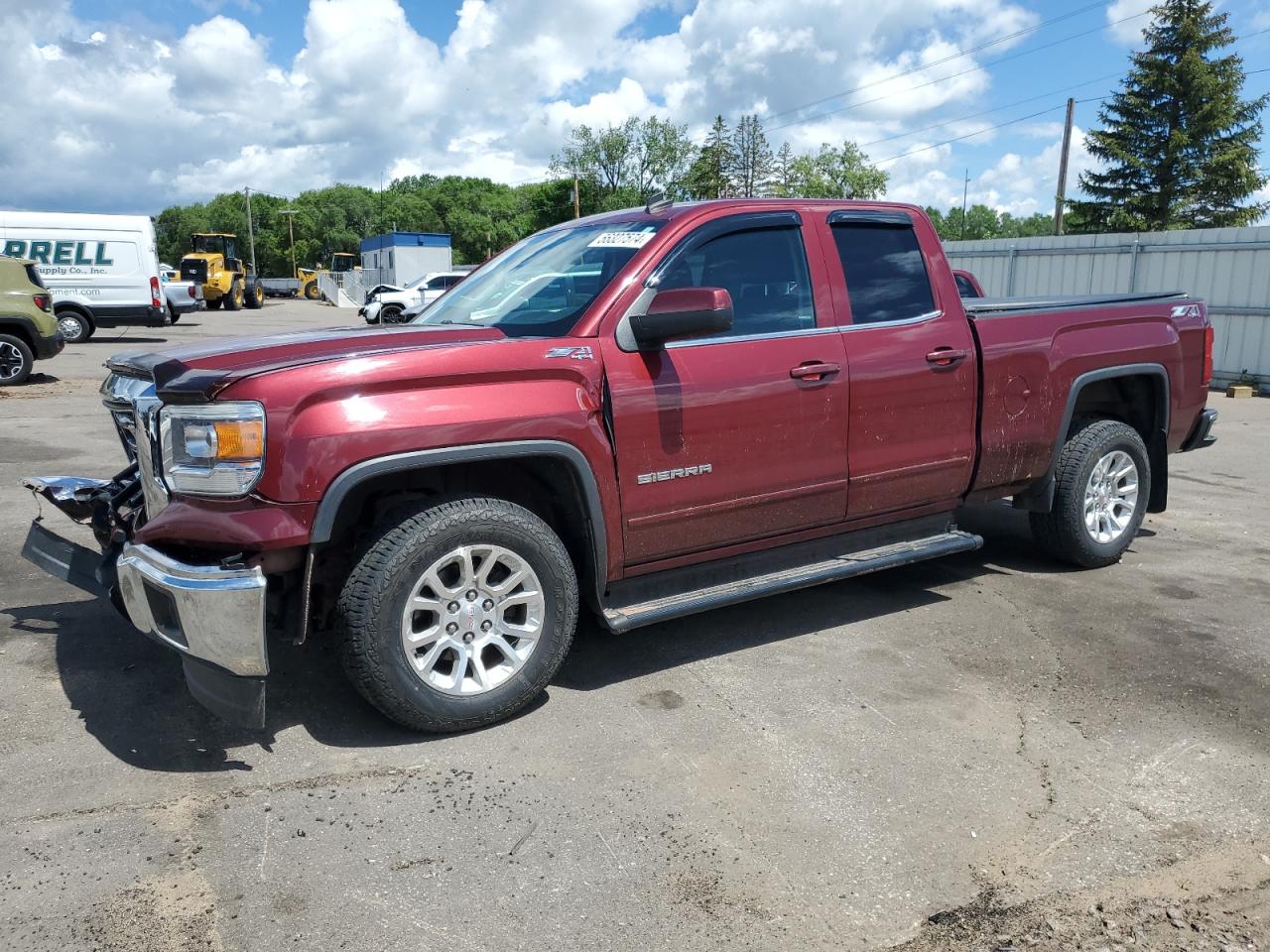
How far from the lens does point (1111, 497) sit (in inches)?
224

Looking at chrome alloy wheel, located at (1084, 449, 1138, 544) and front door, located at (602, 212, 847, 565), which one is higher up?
front door, located at (602, 212, 847, 565)

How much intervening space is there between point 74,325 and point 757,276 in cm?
2046

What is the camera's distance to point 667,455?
12.8 ft

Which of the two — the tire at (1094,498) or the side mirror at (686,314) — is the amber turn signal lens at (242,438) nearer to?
the side mirror at (686,314)

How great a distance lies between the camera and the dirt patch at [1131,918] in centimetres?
254

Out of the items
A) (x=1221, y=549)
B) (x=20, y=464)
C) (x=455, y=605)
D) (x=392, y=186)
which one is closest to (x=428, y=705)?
(x=455, y=605)

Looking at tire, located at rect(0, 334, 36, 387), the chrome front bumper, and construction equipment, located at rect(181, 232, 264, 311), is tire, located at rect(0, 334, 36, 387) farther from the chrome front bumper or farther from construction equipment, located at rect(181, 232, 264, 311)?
construction equipment, located at rect(181, 232, 264, 311)

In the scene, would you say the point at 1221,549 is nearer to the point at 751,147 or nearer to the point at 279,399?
the point at 279,399

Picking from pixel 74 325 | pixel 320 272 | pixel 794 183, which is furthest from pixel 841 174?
pixel 74 325

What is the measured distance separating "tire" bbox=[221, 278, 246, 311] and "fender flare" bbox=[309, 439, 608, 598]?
4132 centimetres

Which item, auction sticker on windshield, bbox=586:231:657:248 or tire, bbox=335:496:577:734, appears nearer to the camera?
tire, bbox=335:496:577:734

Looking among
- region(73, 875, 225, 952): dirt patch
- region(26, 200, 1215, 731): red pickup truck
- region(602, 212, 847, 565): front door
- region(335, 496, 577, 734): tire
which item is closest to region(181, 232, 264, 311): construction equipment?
region(26, 200, 1215, 731): red pickup truck

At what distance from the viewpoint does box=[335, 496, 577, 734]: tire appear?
11.1 ft

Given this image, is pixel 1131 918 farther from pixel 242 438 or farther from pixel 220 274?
pixel 220 274
